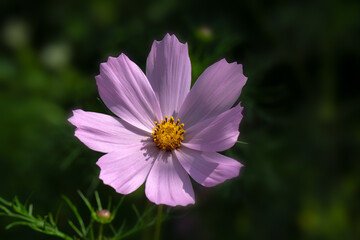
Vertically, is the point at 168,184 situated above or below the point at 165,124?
below

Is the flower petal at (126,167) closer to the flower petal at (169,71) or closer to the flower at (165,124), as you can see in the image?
the flower at (165,124)

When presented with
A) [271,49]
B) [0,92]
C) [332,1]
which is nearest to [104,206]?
[0,92]

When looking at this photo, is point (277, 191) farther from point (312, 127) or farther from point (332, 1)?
point (332, 1)

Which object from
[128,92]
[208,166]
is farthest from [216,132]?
[128,92]

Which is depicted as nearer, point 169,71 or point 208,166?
point 208,166

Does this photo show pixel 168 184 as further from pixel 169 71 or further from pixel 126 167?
pixel 169 71

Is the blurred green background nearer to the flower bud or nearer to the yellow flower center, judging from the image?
the yellow flower center

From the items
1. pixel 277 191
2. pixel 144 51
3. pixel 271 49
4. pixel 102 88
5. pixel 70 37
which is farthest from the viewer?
pixel 70 37

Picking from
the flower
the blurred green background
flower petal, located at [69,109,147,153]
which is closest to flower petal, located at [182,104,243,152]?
the flower
